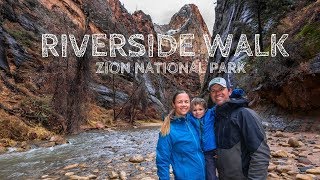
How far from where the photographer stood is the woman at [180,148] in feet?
11.8

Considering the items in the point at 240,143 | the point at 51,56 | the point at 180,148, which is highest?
the point at 51,56

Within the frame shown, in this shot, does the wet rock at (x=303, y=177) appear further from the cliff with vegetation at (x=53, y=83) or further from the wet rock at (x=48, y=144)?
the cliff with vegetation at (x=53, y=83)

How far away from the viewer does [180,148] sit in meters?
3.64

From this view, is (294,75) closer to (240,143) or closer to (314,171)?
(314,171)

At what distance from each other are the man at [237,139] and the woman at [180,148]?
26 centimetres

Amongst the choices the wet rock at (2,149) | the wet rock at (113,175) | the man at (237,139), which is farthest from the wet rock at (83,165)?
the man at (237,139)

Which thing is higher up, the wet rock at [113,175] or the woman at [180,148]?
the woman at [180,148]

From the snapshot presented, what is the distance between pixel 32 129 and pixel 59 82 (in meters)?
4.76

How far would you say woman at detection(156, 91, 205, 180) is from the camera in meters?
3.61

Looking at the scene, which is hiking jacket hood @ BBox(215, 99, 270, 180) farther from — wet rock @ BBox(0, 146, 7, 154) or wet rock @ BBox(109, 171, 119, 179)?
wet rock @ BBox(0, 146, 7, 154)

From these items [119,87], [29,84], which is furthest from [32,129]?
[119,87]

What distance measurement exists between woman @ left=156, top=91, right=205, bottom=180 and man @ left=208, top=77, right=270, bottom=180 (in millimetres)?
265

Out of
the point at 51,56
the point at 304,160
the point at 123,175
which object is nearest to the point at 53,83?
the point at 51,56

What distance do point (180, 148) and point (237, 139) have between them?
0.70 m
